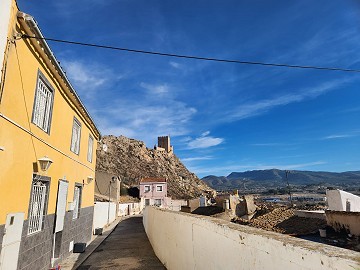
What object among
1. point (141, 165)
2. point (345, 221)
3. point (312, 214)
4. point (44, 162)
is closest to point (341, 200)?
point (312, 214)

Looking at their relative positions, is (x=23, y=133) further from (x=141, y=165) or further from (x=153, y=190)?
(x=141, y=165)

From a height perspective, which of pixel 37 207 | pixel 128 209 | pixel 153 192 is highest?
pixel 153 192

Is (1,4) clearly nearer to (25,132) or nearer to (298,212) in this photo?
(25,132)

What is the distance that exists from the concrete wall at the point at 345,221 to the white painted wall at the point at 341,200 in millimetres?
4991

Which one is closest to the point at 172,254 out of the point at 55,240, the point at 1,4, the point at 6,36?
the point at 55,240

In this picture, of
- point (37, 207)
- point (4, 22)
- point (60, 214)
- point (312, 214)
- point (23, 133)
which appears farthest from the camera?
point (312, 214)

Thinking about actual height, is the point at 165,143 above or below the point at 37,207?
above

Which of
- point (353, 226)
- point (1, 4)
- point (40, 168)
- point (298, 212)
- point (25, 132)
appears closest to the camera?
point (1, 4)

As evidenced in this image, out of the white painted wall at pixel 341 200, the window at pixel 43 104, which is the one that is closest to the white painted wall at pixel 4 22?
the window at pixel 43 104

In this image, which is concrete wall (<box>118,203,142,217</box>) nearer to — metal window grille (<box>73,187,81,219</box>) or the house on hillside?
the house on hillside

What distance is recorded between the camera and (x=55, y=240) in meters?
7.89

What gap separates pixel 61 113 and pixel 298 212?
55.9ft

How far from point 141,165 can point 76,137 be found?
79.8 m

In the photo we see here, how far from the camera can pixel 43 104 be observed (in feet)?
22.1
